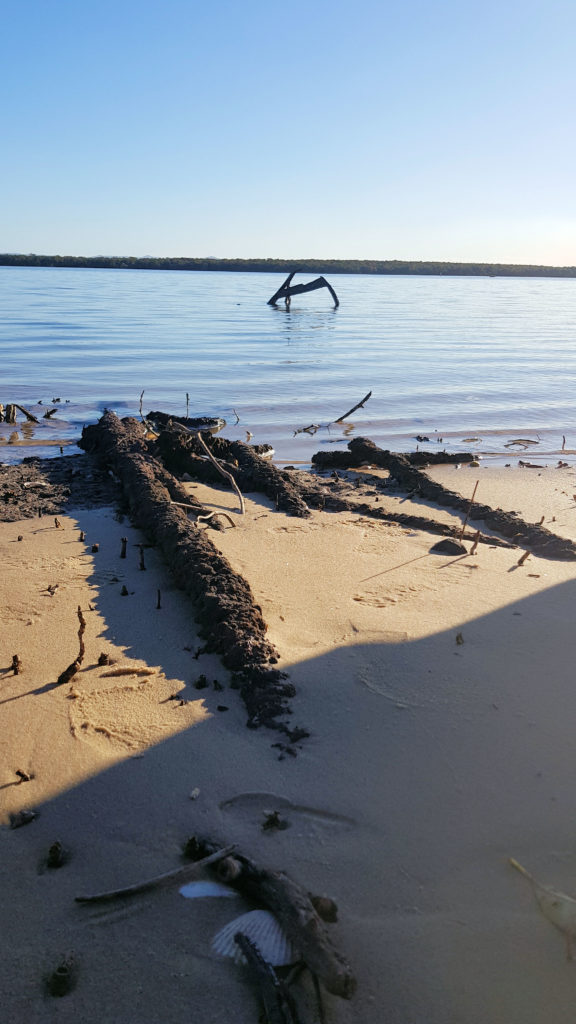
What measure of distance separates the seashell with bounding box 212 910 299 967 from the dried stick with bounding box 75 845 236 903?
21cm

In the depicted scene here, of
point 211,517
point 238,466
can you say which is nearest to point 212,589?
point 211,517

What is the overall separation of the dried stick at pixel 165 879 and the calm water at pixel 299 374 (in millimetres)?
7678

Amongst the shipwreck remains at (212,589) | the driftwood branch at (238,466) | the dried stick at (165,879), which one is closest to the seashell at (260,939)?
the dried stick at (165,879)

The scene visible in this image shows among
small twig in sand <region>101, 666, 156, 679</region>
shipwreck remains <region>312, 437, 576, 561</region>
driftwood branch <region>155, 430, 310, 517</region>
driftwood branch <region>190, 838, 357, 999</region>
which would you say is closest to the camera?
driftwood branch <region>190, 838, 357, 999</region>

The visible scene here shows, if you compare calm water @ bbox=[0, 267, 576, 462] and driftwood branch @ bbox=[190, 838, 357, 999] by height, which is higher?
calm water @ bbox=[0, 267, 576, 462]

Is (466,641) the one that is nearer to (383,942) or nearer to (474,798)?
(474,798)

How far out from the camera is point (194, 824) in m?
2.55

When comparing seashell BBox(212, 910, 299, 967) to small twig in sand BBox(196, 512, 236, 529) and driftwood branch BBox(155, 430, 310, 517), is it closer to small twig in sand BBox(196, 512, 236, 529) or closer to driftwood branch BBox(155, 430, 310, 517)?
small twig in sand BBox(196, 512, 236, 529)

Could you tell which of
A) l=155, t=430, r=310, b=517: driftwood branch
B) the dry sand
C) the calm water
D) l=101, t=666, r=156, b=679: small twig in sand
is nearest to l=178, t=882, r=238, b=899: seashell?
the dry sand

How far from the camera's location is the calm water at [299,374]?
12.0 metres

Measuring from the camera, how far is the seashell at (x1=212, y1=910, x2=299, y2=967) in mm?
2029

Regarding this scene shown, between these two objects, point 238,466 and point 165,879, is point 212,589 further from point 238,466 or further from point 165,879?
point 238,466

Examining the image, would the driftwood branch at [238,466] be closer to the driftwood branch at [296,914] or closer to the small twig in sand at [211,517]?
the small twig in sand at [211,517]

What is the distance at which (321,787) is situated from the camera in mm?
2742
